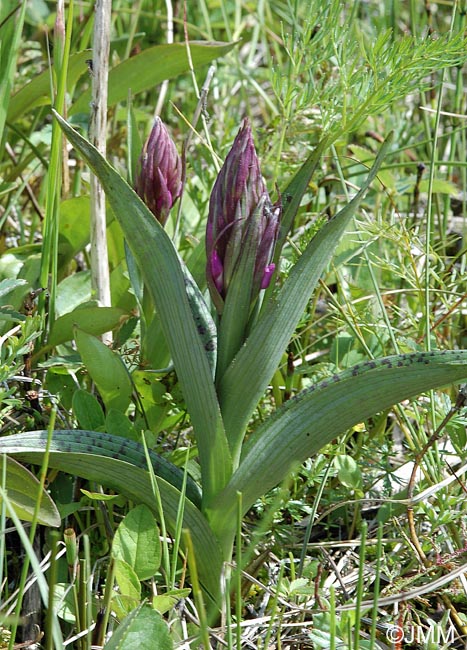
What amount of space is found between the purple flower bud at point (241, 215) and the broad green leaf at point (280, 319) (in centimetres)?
6

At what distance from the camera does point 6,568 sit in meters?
1.34

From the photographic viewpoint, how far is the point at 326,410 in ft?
3.69

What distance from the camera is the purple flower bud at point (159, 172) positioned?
4.53 feet

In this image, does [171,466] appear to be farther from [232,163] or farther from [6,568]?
[232,163]

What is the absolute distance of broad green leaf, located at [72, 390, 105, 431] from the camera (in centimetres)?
137

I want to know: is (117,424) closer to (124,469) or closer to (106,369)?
(106,369)

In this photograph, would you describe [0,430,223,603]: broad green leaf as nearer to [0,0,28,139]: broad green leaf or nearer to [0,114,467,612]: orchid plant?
[0,114,467,612]: orchid plant

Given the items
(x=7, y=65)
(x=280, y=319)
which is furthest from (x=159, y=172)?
(x=7, y=65)

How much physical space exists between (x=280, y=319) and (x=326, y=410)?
0.15 m

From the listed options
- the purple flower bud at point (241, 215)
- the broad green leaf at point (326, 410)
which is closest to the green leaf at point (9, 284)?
the purple flower bud at point (241, 215)

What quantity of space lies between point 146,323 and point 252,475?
468mm

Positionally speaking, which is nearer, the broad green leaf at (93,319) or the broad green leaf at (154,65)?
the broad green leaf at (93,319)

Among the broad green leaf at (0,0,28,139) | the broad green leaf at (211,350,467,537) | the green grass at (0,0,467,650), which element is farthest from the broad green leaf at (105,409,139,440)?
the broad green leaf at (0,0,28,139)

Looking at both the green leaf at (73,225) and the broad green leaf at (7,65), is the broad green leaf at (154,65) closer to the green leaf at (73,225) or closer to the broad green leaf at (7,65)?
the broad green leaf at (7,65)
